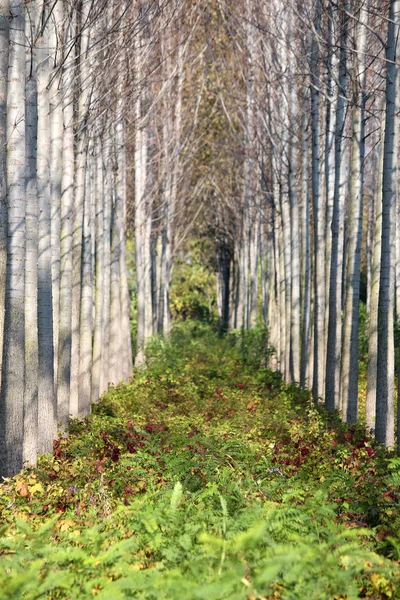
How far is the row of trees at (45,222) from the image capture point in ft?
23.6

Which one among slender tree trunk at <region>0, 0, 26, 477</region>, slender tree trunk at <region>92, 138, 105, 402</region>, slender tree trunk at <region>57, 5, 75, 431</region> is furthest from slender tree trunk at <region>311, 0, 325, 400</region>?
slender tree trunk at <region>0, 0, 26, 477</region>

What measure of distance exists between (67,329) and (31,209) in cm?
224

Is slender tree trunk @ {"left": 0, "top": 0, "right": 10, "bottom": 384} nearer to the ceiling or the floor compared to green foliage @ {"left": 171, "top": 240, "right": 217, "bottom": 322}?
nearer to the ceiling

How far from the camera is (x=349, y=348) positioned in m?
10.6

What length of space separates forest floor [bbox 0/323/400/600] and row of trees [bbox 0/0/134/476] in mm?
626

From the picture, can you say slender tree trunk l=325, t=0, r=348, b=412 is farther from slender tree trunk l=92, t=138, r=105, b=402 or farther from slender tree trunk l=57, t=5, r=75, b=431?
slender tree trunk l=57, t=5, r=75, b=431

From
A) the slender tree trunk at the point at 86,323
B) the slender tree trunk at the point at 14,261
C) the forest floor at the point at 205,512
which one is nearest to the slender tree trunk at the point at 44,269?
the forest floor at the point at 205,512

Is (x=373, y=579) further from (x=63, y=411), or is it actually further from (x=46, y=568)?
(x=63, y=411)

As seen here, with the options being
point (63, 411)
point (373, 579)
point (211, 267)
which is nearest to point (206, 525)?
point (373, 579)

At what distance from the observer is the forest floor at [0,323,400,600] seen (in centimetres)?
389

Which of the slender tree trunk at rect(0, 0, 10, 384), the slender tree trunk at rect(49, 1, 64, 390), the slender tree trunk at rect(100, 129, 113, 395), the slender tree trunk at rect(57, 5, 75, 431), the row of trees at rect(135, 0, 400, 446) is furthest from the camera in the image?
the slender tree trunk at rect(100, 129, 113, 395)

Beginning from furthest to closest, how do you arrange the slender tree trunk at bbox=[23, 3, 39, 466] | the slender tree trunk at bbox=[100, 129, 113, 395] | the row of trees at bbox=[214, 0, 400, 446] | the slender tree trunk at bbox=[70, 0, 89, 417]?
the slender tree trunk at bbox=[100, 129, 113, 395], the slender tree trunk at bbox=[70, 0, 89, 417], the row of trees at bbox=[214, 0, 400, 446], the slender tree trunk at bbox=[23, 3, 39, 466]

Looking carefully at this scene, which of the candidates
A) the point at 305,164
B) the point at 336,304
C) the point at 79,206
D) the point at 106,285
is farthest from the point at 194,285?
the point at 79,206

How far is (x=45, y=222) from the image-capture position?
8664 millimetres
